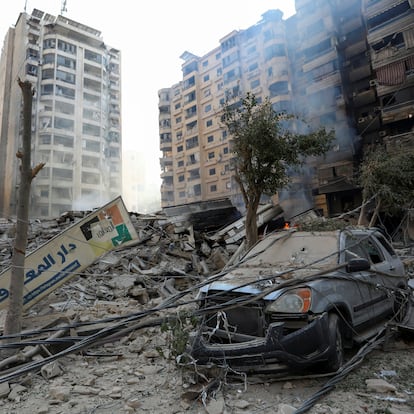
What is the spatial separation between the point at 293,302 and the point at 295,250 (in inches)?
59.9

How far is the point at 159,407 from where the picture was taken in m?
3.11

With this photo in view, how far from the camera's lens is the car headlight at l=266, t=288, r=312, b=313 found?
3332 millimetres

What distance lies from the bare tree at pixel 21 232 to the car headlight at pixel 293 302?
3.75 metres

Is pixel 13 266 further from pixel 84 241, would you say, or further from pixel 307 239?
pixel 307 239

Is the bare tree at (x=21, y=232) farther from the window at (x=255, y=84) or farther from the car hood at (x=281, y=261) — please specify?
the window at (x=255, y=84)

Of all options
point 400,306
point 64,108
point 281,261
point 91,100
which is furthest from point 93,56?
point 400,306

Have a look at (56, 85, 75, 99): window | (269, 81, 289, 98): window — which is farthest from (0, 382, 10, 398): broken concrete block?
(56, 85, 75, 99): window

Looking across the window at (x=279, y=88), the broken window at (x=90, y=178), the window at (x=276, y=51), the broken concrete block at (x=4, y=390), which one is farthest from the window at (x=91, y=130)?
the broken concrete block at (x=4, y=390)

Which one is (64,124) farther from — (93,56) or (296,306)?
(296,306)

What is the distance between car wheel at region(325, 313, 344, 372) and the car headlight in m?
0.39

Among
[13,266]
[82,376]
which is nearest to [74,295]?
[13,266]

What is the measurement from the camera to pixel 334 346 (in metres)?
3.36

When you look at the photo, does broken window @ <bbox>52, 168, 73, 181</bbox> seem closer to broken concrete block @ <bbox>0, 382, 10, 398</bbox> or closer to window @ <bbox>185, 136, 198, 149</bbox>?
window @ <bbox>185, 136, 198, 149</bbox>

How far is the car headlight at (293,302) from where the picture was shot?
333cm
